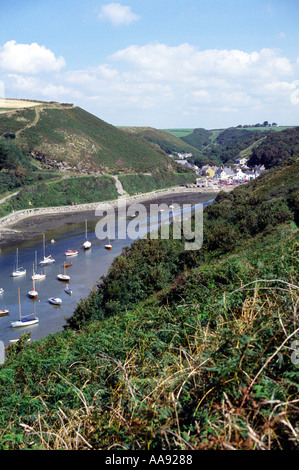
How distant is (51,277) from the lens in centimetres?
2291

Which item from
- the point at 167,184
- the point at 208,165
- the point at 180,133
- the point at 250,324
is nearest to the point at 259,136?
the point at 208,165

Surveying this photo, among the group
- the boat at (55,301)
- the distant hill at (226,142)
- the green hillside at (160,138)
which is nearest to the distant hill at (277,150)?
the distant hill at (226,142)

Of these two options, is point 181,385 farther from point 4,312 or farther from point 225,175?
point 225,175

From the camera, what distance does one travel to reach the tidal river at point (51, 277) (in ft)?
55.4

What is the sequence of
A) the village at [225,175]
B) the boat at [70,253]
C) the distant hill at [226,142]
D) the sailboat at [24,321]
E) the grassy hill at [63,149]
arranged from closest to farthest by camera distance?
the sailboat at [24,321], the boat at [70,253], the grassy hill at [63,149], the village at [225,175], the distant hill at [226,142]

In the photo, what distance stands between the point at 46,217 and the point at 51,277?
1922cm

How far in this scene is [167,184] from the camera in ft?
223

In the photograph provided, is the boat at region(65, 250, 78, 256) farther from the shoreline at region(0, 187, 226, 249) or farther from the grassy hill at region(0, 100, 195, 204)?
the grassy hill at region(0, 100, 195, 204)

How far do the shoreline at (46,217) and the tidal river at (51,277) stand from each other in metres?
1.43

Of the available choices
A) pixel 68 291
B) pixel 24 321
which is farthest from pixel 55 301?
pixel 24 321

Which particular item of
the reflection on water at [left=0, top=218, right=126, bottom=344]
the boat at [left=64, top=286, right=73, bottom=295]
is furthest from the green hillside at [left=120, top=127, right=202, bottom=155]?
the boat at [left=64, top=286, right=73, bottom=295]

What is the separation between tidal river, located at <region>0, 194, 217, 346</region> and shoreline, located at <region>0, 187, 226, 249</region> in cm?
143

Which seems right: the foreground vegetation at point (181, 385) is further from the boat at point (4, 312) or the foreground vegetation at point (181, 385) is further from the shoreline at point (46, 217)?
the shoreline at point (46, 217)
